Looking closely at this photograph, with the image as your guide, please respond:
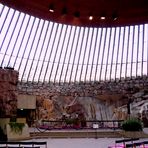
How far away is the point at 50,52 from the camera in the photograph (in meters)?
28.7

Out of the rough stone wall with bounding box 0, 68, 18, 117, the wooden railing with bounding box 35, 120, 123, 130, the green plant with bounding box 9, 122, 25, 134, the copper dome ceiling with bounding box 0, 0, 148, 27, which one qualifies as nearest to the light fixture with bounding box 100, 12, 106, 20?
the copper dome ceiling with bounding box 0, 0, 148, 27

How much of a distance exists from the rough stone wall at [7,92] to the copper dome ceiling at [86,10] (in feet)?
15.1

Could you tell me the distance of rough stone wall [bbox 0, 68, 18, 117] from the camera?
21.8 meters

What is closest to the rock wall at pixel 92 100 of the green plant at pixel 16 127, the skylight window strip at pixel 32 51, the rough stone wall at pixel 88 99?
the rough stone wall at pixel 88 99

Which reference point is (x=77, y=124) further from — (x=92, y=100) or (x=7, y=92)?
(x=7, y=92)

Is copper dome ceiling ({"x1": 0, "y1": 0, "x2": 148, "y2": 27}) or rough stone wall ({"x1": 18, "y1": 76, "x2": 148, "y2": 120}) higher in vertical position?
copper dome ceiling ({"x1": 0, "y1": 0, "x2": 148, "y2": 27})

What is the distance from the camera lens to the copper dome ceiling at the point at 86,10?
72.3 ft

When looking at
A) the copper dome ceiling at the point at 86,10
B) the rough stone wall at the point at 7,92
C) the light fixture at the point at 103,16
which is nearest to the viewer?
the rough stone wall at the point at 7,92

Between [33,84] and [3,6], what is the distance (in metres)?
7.66

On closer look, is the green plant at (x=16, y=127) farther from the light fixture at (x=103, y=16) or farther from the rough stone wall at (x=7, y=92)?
the light fixture at (x=103, y=16)

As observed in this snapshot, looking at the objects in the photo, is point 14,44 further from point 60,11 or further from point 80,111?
point 80,111

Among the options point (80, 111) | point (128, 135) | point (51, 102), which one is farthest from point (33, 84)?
point (128, 135)

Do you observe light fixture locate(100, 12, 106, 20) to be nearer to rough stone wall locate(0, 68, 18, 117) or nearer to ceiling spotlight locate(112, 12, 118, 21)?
ceiling spotlight locate(112, 12, 118, 21)

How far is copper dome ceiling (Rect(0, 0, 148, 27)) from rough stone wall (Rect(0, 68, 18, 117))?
15.1 feet
